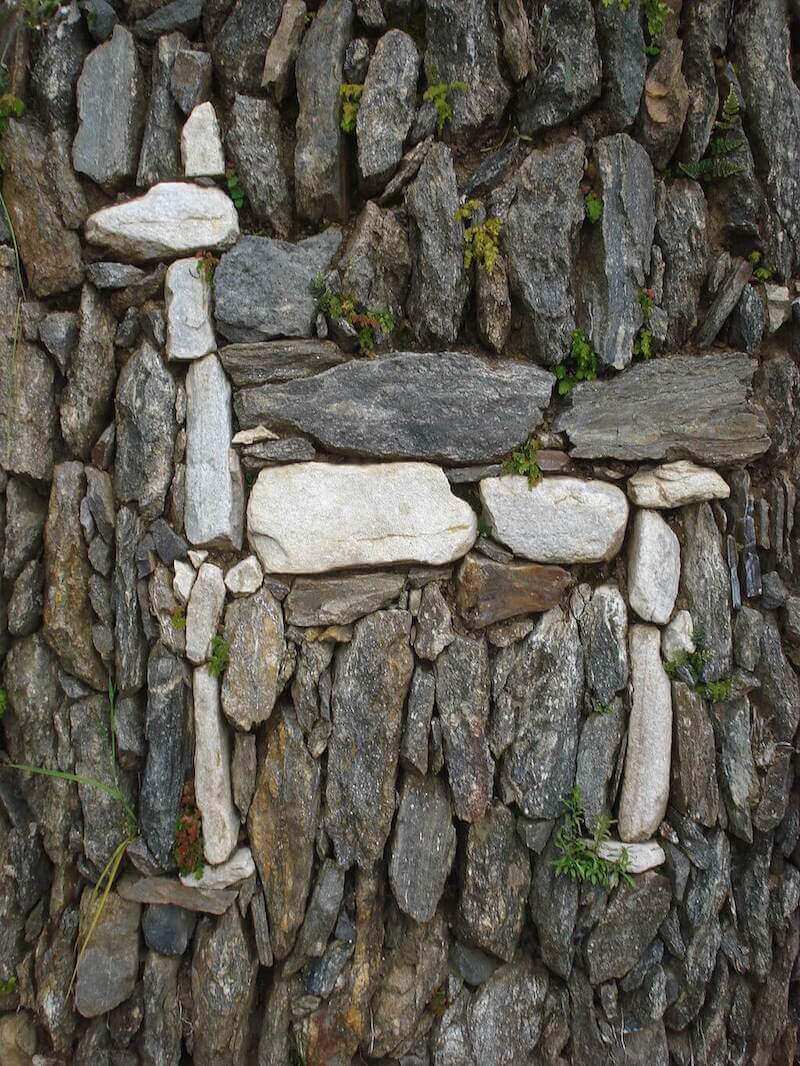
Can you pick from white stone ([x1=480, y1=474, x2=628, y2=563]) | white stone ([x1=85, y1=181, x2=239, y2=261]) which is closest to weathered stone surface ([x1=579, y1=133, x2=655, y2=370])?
white stone ([x1=480, y1=474, x2=628, y2=563])

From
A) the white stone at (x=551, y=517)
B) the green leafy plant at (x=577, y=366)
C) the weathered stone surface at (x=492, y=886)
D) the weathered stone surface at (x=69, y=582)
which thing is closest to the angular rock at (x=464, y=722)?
the weathered stone surface at (x=492, y=886)

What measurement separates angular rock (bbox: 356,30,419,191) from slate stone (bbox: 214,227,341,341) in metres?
0.51

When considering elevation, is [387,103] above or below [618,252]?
above

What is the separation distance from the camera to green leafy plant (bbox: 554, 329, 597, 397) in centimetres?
322

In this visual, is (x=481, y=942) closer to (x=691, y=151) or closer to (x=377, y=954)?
(x=377, y=954)

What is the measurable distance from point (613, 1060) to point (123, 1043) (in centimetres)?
244

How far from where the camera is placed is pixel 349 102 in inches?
124

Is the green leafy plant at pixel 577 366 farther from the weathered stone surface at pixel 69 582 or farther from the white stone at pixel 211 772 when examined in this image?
the weathered stone surface at pixel 69 582

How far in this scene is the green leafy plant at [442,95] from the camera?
123 inches

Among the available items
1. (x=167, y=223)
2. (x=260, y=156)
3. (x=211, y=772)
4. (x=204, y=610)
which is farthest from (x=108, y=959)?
(x=260, y=156)

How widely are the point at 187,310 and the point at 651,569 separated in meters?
2.58

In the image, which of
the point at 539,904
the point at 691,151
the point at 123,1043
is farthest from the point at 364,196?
the point at 123,1043

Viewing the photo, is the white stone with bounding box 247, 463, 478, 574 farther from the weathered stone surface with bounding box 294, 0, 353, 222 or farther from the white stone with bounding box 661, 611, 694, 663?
the weathered stone surface with bounding box 294, 0, 353, 222

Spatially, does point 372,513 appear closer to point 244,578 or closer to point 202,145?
point 244,578
